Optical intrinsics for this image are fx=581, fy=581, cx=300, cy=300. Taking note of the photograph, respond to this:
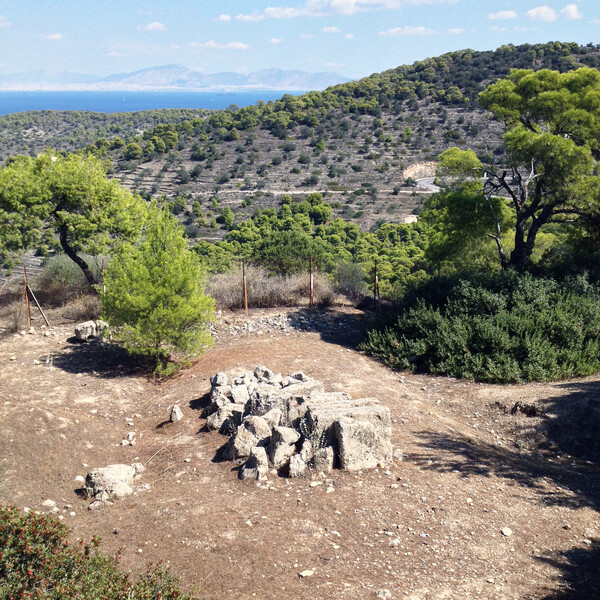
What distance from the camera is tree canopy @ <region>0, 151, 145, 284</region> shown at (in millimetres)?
15547

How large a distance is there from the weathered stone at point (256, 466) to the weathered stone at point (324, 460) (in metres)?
0.67

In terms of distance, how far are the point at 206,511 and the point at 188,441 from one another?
2.13 m

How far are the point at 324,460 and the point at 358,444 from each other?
1.66 ft

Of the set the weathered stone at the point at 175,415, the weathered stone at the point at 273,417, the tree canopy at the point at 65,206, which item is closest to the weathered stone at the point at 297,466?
the weathered stone at the point at 273,417

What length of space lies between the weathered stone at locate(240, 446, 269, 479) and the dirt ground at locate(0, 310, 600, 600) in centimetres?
13

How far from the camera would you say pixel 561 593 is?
5.70 meters

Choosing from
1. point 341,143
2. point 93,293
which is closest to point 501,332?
point 93,293

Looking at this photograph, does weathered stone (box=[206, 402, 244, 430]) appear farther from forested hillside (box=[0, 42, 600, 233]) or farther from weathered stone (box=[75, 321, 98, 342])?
forested hillside (box=[0, 42, 600, 233])

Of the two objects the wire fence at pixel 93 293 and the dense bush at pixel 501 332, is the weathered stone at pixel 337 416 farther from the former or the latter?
the wire fence at pixel 93 293

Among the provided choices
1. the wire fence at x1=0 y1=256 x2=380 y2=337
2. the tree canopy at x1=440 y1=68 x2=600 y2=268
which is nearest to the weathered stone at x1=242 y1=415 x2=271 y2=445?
the wire fence at x1=0 y1=256 x2=380 y2=337

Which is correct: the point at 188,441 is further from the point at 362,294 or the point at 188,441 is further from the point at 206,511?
the point at 362,294

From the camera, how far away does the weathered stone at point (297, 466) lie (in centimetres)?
762

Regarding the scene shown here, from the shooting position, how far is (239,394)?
31.9ft

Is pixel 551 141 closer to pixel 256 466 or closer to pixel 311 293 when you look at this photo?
pixel 311 293
